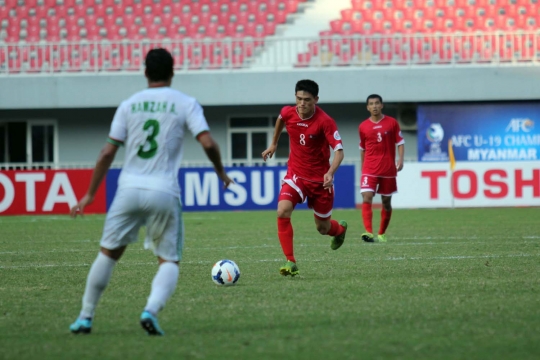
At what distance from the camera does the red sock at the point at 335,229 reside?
1028cm

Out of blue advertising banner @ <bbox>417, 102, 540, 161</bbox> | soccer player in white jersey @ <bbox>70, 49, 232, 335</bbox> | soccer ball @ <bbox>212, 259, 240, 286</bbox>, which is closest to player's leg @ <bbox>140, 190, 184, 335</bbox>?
soccer player in white jersey @ <bbox>70, 49, 232, 335</bbox>

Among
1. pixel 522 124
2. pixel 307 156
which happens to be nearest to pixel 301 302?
pixel 307 156

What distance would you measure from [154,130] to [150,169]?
244mm

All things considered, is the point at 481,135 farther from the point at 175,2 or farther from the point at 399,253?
the point at 399,253

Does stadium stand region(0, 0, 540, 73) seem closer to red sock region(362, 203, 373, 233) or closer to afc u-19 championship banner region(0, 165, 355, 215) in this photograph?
afc u-19 championship banner region(0, 165, 355, 215)

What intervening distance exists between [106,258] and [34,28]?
82.5 ft

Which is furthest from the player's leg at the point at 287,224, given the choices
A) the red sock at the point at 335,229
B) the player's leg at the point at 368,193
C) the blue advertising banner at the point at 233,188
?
the blue advertising banner at the point at 233,188

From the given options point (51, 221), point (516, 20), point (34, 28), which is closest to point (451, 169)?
point (516, 20)

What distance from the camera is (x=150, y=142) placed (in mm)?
5738

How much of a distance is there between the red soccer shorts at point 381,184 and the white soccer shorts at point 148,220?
8.28 meters

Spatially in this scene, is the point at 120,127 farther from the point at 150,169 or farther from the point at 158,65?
the point at 158,65

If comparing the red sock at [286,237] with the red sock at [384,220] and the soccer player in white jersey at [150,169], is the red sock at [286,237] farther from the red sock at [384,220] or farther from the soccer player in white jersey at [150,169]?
the red sock at [384,220]

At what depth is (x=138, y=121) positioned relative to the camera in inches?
226

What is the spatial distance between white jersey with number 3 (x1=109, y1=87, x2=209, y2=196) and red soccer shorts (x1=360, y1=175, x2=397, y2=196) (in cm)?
836
